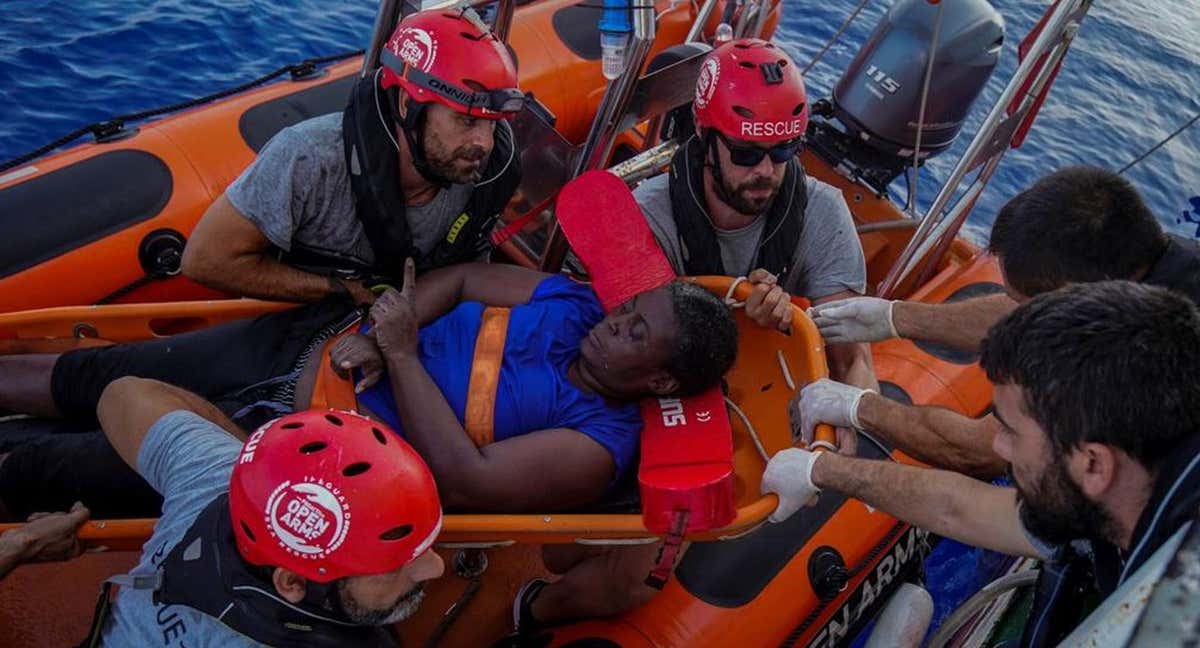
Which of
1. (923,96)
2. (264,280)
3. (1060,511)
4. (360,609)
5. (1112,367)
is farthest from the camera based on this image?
(923,96)

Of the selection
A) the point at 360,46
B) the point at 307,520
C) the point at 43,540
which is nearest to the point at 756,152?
the point at 307,520

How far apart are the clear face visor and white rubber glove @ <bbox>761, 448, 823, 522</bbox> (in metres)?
1.29

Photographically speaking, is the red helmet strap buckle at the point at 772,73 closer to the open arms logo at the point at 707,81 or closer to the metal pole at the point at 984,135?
the open arms logo at the point at 707,81

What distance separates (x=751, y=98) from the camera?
296 cm

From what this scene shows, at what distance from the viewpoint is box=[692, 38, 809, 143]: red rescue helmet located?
9.69 ft

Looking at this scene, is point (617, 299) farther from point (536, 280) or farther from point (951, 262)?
point (951, 262)

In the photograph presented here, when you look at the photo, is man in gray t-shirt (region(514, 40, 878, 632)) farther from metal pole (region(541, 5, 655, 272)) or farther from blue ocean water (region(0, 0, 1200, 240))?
blue ocean water (region(0, 0, 1200, 240))

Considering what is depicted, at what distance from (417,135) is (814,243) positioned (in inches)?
54.1

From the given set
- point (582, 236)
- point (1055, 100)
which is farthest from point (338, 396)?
point (1055, 100)

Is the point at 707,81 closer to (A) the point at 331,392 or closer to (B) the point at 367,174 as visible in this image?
(B) the point at 367,174

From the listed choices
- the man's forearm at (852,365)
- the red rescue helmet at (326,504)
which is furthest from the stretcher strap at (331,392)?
the man's forearm at (852,365)

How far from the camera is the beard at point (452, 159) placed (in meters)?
2.82

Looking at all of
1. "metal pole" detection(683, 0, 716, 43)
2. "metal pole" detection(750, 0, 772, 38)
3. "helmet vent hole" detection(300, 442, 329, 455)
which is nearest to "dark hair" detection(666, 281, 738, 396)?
"helmet vent hole" detection(300, 442, 329, 455)

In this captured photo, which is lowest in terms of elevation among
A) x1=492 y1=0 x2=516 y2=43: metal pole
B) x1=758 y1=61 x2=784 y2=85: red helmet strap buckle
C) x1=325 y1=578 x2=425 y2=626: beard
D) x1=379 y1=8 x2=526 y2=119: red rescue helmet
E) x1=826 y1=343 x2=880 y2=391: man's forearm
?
x1=826 y1=343 x2=880 y2=391: man's forearm
